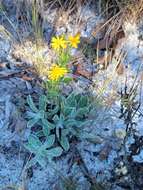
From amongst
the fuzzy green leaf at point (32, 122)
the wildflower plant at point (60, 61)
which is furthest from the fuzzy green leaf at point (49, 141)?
the wildflower plant at point (60, 61)

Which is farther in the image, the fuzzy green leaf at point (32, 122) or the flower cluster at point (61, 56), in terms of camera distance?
the fuzzy green leaf at point (32, 122)

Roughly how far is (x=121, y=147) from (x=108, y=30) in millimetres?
773

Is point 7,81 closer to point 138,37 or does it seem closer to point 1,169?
point 1,169

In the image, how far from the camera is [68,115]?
2381mm

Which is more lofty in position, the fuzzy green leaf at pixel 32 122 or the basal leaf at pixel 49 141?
the fuzzy green leaf at pixel 32 122

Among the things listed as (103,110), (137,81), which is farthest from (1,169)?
(137,81)

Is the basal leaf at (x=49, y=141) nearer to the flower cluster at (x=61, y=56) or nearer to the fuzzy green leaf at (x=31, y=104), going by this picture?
the fuzzy green leaf at (x=31, y=104)

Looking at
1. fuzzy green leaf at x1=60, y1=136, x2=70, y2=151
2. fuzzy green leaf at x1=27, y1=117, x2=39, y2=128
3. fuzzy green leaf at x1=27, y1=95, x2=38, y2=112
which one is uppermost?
fuzzy green leaf at x1=27, y1=95, x2=38, y2=112

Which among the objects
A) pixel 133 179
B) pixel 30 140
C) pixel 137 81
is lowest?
pixel 133 179

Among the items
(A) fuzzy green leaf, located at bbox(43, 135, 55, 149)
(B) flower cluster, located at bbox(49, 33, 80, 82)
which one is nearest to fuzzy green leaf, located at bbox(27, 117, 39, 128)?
(A) fuzzy green leaf, located at bbox(43, 135, 55, 149)

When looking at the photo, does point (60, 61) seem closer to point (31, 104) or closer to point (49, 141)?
point (31, 104)

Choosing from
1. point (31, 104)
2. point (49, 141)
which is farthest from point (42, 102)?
point (49, 141)

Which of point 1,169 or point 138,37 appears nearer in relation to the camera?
point 1,169

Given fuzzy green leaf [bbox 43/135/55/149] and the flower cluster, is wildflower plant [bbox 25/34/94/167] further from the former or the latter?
the flower cluster
